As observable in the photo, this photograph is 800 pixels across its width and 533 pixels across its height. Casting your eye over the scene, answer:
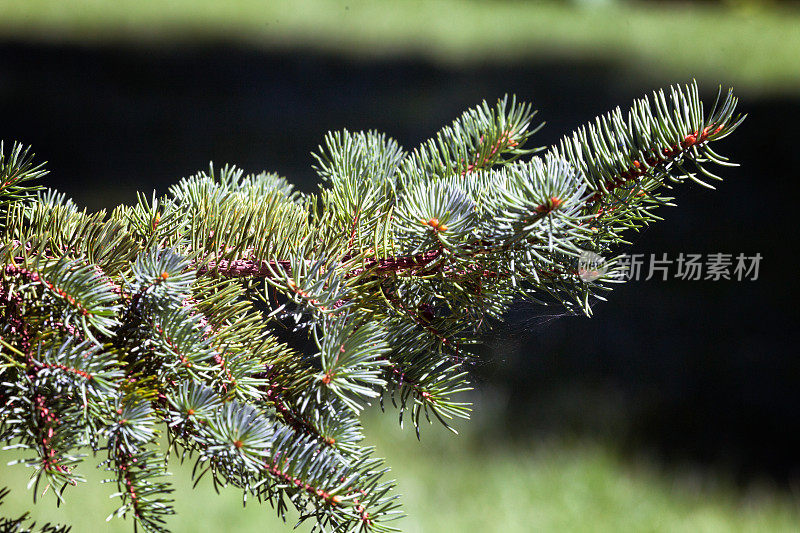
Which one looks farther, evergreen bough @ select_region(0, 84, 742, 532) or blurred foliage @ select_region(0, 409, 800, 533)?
blurred foliage @ select_region(0, 409, 800, 533)

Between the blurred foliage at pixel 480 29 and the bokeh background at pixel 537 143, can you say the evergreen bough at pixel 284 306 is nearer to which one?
the bokeh background at pixel 537 143

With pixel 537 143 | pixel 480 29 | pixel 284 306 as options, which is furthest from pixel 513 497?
pixel 480 29

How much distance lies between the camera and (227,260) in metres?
0.37

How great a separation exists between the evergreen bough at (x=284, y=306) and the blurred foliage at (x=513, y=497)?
3.22ft

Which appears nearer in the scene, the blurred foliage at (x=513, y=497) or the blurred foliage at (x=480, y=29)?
the blurred foliage at (x=513, y=497)

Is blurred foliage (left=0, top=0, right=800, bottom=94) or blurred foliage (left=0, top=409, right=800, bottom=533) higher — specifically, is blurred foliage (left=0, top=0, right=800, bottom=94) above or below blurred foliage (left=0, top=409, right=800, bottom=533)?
above

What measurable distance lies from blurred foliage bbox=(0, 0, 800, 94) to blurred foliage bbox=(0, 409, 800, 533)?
1.10m

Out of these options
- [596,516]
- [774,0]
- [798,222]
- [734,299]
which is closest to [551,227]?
[596,516]

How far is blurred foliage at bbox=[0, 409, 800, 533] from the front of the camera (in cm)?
132

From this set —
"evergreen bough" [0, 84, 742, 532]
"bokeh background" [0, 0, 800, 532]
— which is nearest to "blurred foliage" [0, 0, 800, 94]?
"bokeh background" [0, 0, 800, 532]

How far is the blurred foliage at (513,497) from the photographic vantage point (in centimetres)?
132

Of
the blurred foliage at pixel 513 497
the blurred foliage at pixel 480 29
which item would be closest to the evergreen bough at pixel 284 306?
the blurred foliage at pixel 513 497

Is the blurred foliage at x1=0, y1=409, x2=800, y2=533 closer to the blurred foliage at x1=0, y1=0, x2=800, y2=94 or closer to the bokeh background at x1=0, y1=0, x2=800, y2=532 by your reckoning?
the bokeh background at x1=0, y1=0, x2=800, y2=532

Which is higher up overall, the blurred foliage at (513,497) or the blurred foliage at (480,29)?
the blurred foliage at (480,29)
